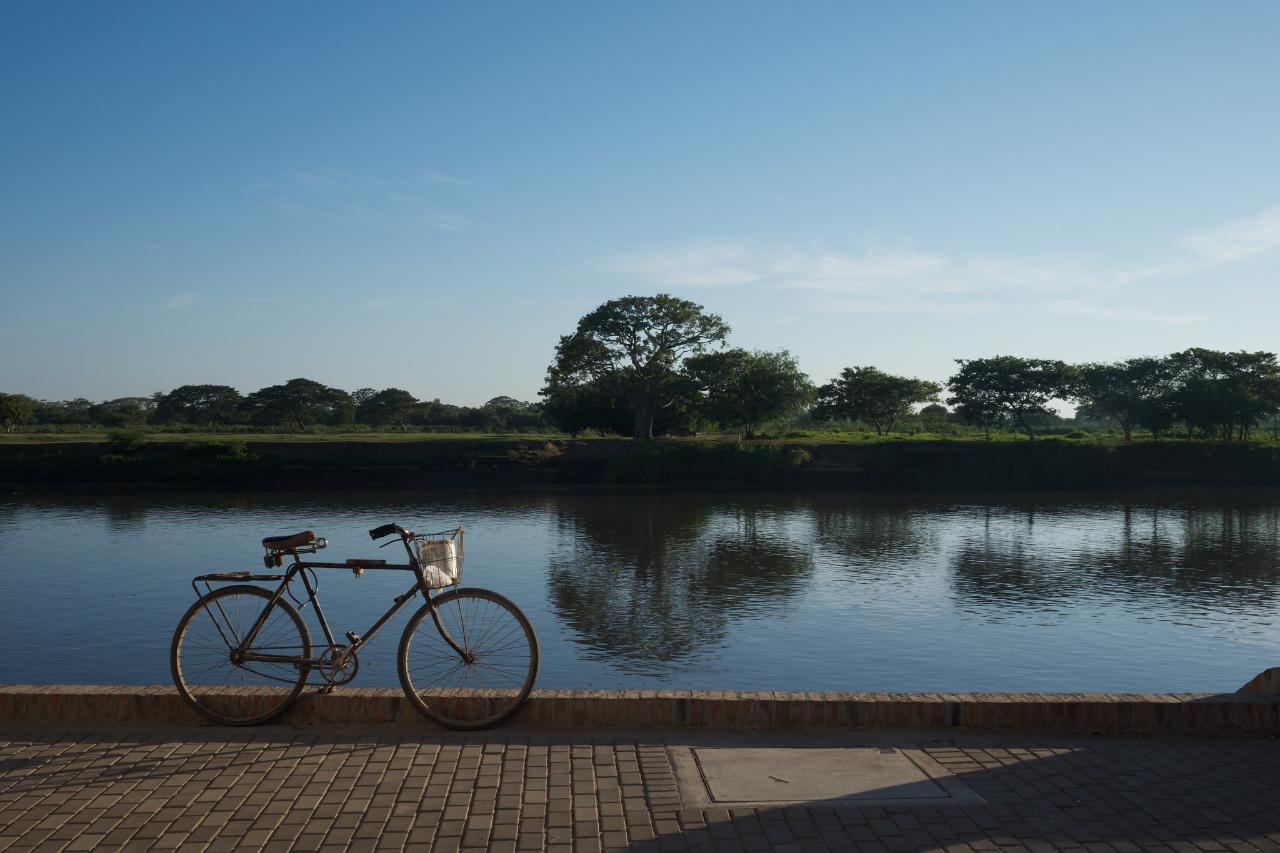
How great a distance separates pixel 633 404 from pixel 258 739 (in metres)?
53.9

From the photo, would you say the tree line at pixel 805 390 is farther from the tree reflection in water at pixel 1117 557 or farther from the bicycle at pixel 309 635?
the bicycle at pixel 309 635

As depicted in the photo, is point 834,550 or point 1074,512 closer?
point 834,550

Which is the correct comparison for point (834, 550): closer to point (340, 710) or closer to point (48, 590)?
point (48, 590)

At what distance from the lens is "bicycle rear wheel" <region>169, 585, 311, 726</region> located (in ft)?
19.1

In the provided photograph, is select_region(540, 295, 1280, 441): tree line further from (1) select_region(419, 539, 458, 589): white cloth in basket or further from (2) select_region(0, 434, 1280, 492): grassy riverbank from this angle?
(1) select_region(419, 539, 458, 589): white cloth in basket

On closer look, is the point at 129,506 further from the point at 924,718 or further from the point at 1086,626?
the point at 924,718

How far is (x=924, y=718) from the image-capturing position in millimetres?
5836

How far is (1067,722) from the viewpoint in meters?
5.82

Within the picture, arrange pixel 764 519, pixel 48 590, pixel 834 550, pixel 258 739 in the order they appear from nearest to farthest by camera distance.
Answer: pixel 258 739, pixel 48 590, pixel 834 550, pixel 764 519

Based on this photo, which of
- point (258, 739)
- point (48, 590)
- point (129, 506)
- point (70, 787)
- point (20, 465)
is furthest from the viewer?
point (20, 465)

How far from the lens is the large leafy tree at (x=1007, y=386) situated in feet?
219

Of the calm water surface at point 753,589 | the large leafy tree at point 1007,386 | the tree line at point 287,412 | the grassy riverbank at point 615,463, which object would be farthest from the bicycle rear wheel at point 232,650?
the tree line at point 287,412

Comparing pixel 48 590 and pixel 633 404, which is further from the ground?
pixel 633 404

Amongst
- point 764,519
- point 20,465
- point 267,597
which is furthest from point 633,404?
point 267,597
